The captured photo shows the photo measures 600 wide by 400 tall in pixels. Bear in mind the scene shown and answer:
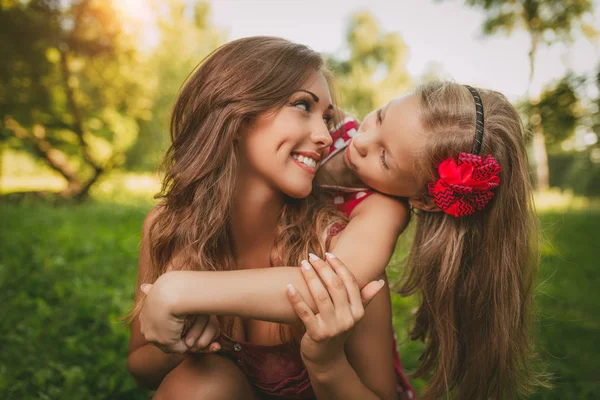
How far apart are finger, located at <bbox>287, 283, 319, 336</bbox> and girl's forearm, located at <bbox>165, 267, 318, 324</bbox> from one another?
0.12 ft

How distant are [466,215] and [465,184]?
310 millimetres

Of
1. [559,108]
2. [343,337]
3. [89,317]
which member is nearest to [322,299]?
[343,337]

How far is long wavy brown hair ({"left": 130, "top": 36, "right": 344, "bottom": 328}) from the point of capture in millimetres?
1982

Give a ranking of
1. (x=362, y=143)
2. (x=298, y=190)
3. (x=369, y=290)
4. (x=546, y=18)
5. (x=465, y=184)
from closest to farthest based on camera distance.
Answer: (x=369, y=290) → (x=465, y=184) → (x=298, y=190) → (x=362, y=143) → (x=546, y=18)

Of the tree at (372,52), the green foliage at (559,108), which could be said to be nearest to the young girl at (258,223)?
the green foliage at (559,108)

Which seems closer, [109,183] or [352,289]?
[352,289]

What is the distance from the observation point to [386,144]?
212 cm

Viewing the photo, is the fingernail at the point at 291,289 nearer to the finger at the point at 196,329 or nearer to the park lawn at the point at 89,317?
the finger at the point at 196,329

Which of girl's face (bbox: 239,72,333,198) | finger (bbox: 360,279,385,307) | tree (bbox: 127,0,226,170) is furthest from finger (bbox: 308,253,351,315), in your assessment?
tree (bbox: 127,0,226,170)

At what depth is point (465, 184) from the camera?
1881 mm

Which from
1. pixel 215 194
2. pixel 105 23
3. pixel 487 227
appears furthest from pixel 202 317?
pixel 105 23

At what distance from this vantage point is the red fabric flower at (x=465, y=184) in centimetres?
189

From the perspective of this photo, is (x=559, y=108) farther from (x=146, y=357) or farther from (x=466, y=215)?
(x=146, y=357)

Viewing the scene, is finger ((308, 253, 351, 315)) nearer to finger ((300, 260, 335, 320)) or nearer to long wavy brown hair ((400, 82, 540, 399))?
finger ((300, 260, 335, 320))
